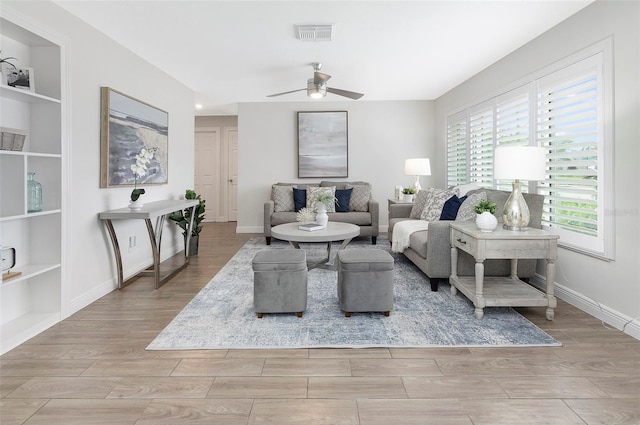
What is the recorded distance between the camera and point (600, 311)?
2.67 m

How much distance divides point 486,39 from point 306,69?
2.08 metres

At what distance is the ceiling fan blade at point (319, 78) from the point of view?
4288mm

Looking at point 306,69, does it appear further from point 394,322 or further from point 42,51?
point 394,322

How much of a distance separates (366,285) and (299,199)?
3518 mm

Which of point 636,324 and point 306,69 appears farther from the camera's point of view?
point 306,69

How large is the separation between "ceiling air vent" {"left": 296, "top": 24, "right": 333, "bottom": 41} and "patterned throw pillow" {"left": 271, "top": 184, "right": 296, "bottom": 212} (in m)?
3.03

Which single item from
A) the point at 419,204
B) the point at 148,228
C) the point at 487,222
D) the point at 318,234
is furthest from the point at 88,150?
the point at 419,204

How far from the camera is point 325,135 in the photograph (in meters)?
6.65

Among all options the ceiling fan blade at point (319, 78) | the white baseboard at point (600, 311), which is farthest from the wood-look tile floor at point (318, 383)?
the ceiling fan blade at point (319, 78)

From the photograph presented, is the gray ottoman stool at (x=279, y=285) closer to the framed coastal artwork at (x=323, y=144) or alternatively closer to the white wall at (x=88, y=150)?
the white wall at (x=88, y=150)

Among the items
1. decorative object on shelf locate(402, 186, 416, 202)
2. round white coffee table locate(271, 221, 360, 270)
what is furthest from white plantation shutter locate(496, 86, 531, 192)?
round white coffee table locate(271, 221, 360, 270)

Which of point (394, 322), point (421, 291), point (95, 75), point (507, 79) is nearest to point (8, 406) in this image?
point (394, 322)

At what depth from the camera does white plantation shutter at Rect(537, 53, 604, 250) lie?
2732 mm

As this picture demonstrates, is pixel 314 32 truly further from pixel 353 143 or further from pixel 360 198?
pixel 353 143
